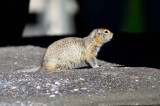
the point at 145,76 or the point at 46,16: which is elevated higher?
the point at 145,76

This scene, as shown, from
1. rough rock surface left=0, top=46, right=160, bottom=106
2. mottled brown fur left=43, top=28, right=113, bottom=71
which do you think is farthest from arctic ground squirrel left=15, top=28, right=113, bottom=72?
rough rock surface left=0, top=46, right=160, bottom=106

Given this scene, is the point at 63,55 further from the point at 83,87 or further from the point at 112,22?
the point at 112,22

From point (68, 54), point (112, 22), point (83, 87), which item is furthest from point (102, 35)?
point (112, 22)

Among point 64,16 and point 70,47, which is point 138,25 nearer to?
point 64,16

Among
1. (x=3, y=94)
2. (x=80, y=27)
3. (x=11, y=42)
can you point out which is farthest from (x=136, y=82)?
(x=80, y=27)

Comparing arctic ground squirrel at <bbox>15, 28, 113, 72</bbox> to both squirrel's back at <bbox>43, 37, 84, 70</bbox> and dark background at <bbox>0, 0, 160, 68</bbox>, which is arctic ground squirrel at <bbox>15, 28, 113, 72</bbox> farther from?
dark background at <bbox>0, 0, 160, 68</bbox>

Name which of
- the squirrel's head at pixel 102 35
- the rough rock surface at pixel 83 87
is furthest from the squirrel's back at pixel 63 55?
the squirrel's head at pixel 102 35
